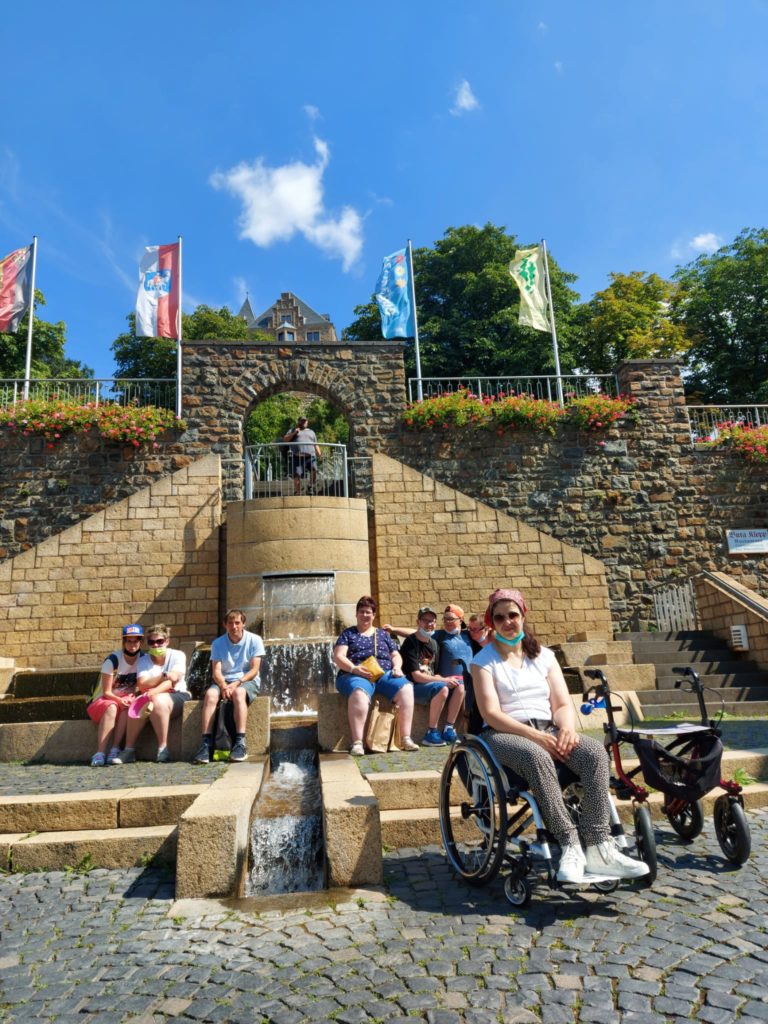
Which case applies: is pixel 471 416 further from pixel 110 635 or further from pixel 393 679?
pixel 393 679

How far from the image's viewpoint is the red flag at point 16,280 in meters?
16.4

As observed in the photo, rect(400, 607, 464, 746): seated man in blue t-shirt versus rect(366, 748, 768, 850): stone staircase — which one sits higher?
rect(400, 607, 464, 746): seated man in blue t-shirt

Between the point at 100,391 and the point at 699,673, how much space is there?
1285 cm

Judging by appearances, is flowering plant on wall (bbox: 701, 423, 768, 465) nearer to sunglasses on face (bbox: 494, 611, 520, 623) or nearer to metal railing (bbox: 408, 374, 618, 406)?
metal railing (bbox: 408, 374, 618, 406)

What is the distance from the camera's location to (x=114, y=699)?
6215 mm

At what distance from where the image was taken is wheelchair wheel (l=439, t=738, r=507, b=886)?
3158 mm

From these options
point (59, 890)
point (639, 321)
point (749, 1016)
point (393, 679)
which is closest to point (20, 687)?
point (393, 679)

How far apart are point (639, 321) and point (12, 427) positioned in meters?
22.4

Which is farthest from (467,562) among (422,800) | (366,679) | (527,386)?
(422,800)

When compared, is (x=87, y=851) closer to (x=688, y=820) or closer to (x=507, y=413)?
(x=688, y=820)

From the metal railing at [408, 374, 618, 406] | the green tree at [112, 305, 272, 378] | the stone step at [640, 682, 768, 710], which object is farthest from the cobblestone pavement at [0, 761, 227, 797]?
the green tree at [112, 305, 272, 378]

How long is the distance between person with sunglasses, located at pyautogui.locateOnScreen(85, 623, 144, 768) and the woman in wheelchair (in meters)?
4.03

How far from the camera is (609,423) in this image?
15383 millimetres

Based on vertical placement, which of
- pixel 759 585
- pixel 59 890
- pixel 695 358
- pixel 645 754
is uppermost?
pixel 695 358
